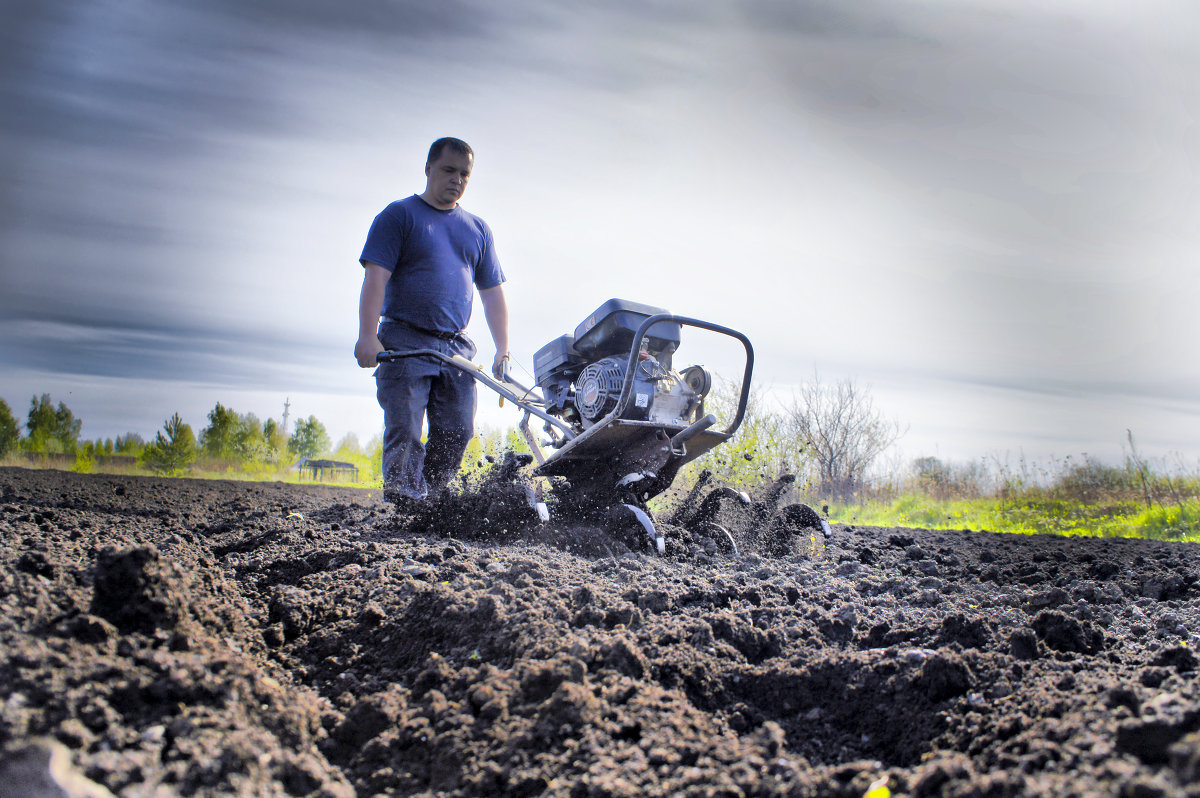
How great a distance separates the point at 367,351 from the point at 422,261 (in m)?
0.82

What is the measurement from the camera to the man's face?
5.24 metres

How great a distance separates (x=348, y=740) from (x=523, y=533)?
249cm

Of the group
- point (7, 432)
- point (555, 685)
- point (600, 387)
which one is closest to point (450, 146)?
point (600, 387)

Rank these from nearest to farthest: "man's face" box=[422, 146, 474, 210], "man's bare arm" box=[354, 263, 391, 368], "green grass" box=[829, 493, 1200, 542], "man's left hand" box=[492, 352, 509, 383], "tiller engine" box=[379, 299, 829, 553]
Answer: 1. "tiller engine" box=[379, 299, 829, 553]
2. "man's bare arm" box=[354, 263, 391, 368]
3. "man's face" box=[422, 146, 474, 210]
4. "man's left hand" box=[492, 352, 509, 383]
5. "green grass" box=[829, 493, 1200, 542]

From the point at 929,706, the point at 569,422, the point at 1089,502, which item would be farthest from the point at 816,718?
the point at 1089,502

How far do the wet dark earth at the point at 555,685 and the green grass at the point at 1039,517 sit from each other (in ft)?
24.1

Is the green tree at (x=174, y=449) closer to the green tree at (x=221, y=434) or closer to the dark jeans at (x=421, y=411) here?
the green tree at (x=221, y=434)

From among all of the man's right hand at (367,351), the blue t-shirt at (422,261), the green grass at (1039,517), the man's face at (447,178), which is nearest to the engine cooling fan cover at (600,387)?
the blue t-shirt at (422,261)

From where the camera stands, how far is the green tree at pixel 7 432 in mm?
15889

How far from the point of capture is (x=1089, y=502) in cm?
1388

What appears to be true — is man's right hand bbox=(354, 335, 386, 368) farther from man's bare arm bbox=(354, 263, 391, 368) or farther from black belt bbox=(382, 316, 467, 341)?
black belt bbox=(382, 316, 467, 341)

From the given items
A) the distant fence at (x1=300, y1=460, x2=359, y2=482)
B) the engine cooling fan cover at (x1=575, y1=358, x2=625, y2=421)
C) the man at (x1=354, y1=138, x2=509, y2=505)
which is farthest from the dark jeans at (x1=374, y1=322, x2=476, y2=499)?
the distant fence at (x1=300, y1=460, x2=359, y2=482)

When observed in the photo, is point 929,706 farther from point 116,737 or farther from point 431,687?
point 116,737

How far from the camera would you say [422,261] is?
525 centimetres
